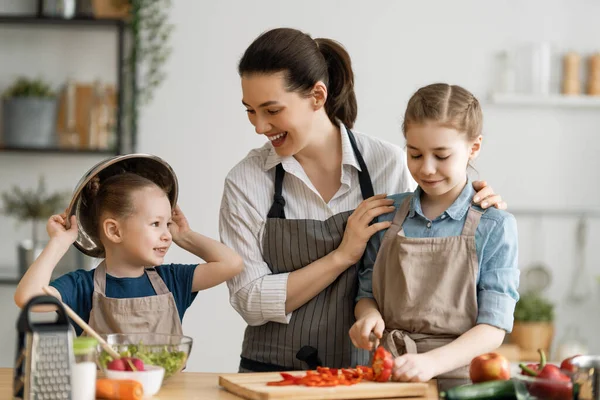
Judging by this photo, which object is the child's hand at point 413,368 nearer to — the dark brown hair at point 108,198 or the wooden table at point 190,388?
the wooden table at point 190,388

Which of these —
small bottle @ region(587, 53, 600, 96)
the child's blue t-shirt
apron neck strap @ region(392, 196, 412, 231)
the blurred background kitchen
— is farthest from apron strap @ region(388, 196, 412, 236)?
small bottle @ region(587, 53, 600, 96)

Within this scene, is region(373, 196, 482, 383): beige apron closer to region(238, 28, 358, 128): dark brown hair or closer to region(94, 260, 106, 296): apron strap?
region(238, 28, 358, 128): dark brown hair

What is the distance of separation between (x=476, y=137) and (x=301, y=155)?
0.50 m

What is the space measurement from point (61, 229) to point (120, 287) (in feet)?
0.67

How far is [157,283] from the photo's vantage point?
209cm

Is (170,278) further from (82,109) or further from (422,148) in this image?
Answer: (82,109)

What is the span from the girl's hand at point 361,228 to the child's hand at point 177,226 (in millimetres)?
445

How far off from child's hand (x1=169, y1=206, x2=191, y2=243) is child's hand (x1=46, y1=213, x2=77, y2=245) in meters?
0.28

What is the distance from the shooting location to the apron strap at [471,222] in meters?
1.88

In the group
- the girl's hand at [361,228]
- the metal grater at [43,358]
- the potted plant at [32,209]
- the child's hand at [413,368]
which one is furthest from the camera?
the potted plant at [32,209]

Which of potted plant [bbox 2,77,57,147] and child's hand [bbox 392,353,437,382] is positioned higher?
potted plant [bbox 2,77,57,147]

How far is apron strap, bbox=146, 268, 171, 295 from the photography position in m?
2.08

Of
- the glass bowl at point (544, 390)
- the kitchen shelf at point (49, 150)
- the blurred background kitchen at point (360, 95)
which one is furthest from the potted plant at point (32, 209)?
the glass bowl at point (544, 390)

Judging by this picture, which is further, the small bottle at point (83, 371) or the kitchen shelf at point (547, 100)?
A: the kitchen shelf at point (547, 100)
